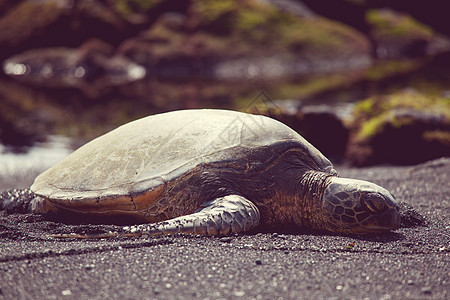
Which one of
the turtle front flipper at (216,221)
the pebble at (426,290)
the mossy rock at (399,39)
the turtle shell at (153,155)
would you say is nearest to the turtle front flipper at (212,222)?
the turtle front flipper at (216,221)

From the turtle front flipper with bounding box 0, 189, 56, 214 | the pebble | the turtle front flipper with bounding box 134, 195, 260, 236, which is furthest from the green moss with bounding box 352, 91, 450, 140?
the pebble

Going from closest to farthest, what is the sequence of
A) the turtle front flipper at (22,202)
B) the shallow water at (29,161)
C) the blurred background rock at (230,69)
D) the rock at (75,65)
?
the turtle front flipper at (22,202)
the shallow water at (29,161)
the blurred background rock at (230,69)
the rock at (75,65)

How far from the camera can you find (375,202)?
4.39 m

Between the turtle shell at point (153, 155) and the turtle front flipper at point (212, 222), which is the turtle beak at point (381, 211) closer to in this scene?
the turtle shell at point (153, 155)

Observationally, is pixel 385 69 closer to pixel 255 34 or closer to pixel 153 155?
pixel 255 34

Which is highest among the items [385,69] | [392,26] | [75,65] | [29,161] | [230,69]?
[392,26]

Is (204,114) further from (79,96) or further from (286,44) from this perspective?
(286,44)

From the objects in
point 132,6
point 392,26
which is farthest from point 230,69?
point 392,26

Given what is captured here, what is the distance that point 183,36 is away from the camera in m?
36.5

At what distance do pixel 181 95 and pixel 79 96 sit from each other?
4147 millimetres

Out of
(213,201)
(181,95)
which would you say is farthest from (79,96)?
(213,201)

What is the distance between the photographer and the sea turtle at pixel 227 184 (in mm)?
4453

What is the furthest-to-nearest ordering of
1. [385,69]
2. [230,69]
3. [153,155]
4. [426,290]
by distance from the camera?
[230,69]
[385,69]
[153,155]
[426,290]

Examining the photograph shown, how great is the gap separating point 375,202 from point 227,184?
1258mm
